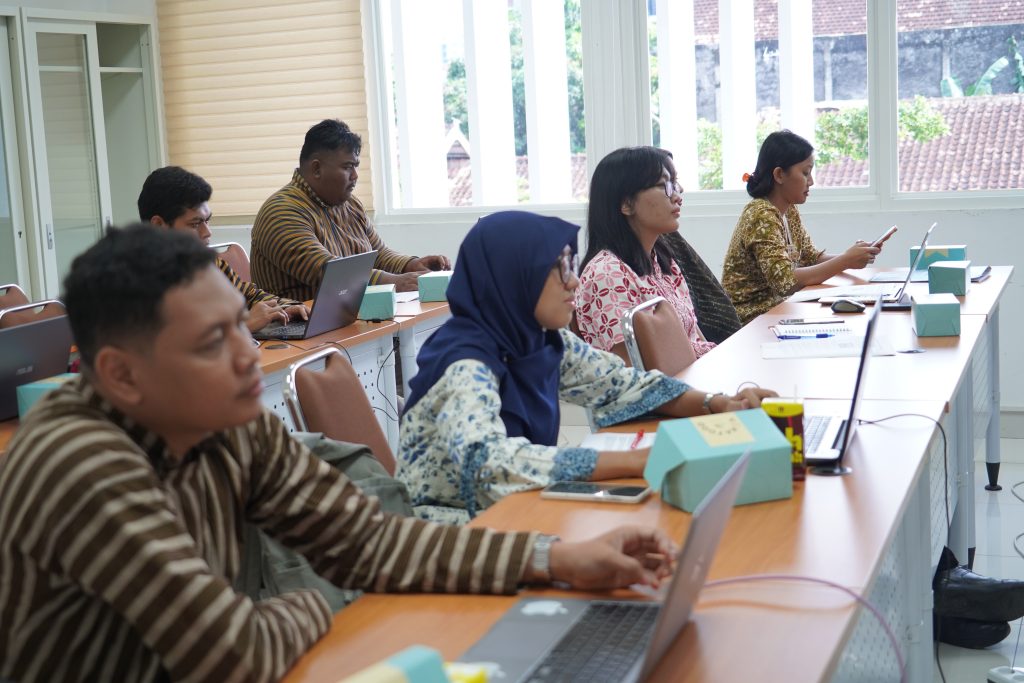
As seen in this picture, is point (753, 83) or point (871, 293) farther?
point (753, 83)

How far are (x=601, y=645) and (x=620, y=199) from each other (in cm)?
241

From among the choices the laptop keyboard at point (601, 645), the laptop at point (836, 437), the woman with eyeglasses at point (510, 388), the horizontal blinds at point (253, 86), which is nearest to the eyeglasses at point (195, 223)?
the woman with eyeglasses at point (510, 388)

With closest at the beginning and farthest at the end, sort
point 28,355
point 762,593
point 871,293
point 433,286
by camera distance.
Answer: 1. point 762,593
2. point 28,355
3. point 871,293
4. point 433,286

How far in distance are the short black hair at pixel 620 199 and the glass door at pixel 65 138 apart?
3.51m

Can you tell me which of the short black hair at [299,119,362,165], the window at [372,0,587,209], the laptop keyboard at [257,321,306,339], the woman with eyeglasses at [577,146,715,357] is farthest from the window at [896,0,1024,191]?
the laptop keyboard at [257,321,306,339]

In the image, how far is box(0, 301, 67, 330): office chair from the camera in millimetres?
3447

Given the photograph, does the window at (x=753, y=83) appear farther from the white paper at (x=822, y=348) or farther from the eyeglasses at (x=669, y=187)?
the white paper at (x=822, y=348)

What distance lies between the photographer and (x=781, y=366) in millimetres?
2889

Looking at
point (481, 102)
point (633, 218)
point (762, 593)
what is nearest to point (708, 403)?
point (762, 593)

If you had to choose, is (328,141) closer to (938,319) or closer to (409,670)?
(938,319)

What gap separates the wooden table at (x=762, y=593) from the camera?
1.27 m

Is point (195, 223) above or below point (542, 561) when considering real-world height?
above

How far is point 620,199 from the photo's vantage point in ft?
11.7

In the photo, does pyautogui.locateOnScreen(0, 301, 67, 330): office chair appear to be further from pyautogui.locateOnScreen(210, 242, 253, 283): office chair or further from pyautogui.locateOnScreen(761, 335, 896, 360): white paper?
pyautogui.locateOnScreen(761, 335, 896, 360): white paper
